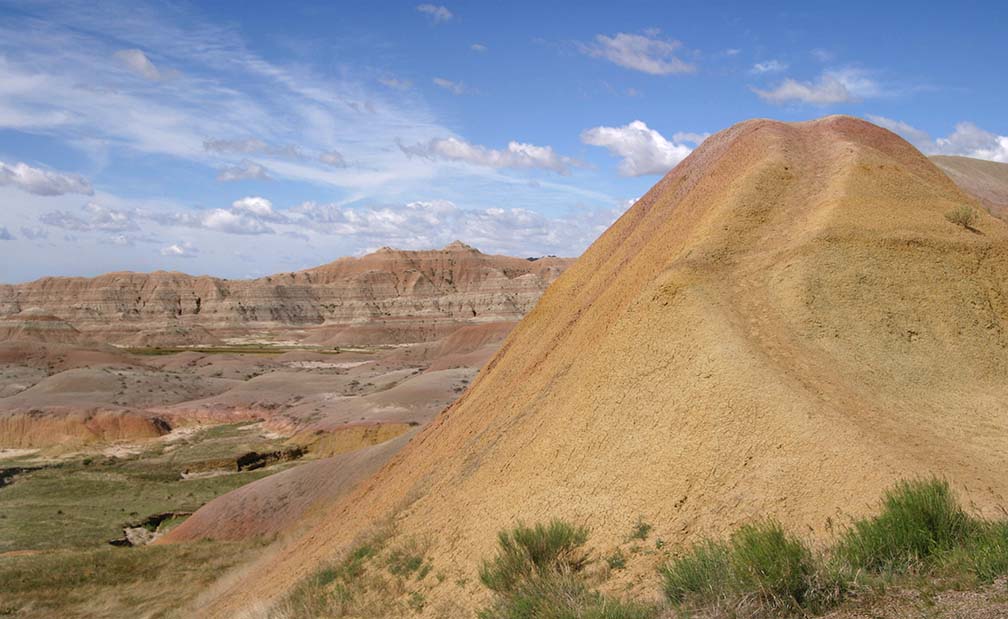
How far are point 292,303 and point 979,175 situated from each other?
114222 millimetres

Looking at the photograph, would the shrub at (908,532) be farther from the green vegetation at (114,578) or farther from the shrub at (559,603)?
the green vegetation at (114,578)

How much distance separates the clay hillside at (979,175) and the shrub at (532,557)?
34.1 metres

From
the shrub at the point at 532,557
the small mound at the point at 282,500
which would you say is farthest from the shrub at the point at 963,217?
the small mound at the point at 282,500

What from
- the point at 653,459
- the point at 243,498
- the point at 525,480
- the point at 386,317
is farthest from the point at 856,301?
the point at 386,317

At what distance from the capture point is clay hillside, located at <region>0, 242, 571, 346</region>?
121875 mm

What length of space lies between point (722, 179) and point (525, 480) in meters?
8.22

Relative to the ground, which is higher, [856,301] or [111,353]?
[856,301]

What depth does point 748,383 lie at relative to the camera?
9633 mm

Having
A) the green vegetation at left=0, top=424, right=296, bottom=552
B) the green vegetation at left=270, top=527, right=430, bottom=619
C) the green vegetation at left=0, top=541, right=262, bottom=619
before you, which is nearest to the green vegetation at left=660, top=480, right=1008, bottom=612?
the green vegetation at left=270, top=527, right=430, bottom=619

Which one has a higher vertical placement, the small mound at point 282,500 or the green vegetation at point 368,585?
the green vegetation at point 368,585

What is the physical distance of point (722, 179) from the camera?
629 inches

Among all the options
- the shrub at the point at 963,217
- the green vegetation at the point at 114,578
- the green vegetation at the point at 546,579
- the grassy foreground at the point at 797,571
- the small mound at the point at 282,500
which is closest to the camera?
the grassy foreground at the point at 797,571

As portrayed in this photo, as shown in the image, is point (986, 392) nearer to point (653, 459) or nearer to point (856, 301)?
point (856, 301)

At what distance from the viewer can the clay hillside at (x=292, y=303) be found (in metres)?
122
